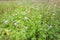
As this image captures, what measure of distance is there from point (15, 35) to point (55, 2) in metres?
2.06

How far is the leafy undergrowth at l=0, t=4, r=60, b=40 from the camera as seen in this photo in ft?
14.0

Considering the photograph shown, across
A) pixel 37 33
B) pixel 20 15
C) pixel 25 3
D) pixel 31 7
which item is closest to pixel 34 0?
pixel 25 3

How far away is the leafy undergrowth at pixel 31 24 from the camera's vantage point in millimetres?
4270

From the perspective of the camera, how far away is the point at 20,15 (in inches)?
183

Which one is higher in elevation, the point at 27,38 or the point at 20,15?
the point at 20,15

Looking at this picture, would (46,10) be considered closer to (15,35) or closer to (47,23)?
(47,23)

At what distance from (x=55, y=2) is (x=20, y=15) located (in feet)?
5.09

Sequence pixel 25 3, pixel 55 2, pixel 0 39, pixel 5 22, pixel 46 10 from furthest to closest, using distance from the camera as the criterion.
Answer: pixel 55 2 → pixel 25 3 → pixel 46 10 → pixel 5 22 → pixel 0 39

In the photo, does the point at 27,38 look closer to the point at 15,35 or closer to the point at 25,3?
the point at 15,35

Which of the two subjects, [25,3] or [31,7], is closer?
[31,7]

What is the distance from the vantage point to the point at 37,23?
4.39 m

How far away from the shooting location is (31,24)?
4402 mm

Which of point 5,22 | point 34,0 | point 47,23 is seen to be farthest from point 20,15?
point 34,0

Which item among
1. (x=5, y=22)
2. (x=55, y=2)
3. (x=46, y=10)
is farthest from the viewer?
(x=55, y=2)
